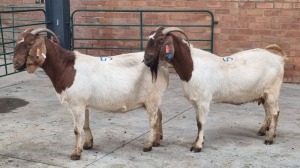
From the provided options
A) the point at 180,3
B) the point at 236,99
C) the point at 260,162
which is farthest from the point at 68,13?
the point at 260,162

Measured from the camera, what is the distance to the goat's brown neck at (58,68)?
4.70 metres

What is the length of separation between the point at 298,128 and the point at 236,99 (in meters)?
1.23

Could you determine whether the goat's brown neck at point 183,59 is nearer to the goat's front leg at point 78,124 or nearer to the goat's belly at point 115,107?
the goat's belly at point 115,107

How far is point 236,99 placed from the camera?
5137 millimetres

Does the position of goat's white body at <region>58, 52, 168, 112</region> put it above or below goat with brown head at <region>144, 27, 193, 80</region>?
below

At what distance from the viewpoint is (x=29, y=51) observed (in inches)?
178

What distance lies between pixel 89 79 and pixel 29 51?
71cm

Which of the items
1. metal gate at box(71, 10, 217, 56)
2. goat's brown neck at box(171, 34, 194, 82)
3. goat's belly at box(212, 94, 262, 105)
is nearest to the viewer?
goat's brown neck at box(171, 34, 194, 82)

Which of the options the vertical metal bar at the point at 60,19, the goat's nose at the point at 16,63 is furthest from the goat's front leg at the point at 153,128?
the vertical metal bar at the point at 60,19

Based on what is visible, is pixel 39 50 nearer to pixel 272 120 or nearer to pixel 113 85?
pixel 113 85

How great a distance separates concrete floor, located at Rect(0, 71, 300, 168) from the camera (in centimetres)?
475

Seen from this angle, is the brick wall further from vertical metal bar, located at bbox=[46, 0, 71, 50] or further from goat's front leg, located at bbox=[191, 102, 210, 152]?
goat's front leg, located at bbox=[191, 102, 210, 152]

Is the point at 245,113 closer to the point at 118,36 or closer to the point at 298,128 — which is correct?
the point at 298,128

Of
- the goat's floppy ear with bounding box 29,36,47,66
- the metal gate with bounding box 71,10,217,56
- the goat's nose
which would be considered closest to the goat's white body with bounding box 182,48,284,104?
the goat's floppy ear with bounding box 29,36,47,66
